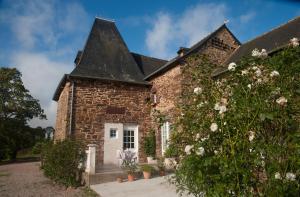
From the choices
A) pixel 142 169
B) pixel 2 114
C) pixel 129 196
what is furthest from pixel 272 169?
pixel 2 114

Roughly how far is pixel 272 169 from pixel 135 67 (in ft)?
41.6

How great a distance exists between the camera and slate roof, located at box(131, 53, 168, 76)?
52.5 feet

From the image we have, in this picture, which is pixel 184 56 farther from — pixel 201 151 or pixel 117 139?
pixel 201 151

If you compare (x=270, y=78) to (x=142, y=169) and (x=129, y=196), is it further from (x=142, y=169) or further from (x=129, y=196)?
(x=142, y=169)

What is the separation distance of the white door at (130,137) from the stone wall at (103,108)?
217mm

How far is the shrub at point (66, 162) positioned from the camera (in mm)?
8312

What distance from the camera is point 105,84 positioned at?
12500 mm

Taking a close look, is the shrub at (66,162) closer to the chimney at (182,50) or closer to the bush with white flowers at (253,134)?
the bush with white flowers at (253,134)

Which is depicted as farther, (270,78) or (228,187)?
(270,78)

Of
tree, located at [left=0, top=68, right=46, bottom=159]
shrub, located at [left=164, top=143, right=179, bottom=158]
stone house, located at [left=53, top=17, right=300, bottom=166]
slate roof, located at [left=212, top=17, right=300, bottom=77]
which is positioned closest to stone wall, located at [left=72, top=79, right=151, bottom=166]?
stone house, located at [left=53, top=17, right=300, bottom=166]

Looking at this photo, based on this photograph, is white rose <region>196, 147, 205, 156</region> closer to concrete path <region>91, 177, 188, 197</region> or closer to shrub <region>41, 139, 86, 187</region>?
concrete path <region>91, 177, 188, 197</region>

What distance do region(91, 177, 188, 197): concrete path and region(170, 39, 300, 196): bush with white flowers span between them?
345 centimetres

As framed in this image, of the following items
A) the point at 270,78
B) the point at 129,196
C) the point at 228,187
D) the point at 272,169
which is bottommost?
the point at 129,196

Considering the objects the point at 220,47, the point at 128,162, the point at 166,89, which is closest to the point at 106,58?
the point at 166,89
